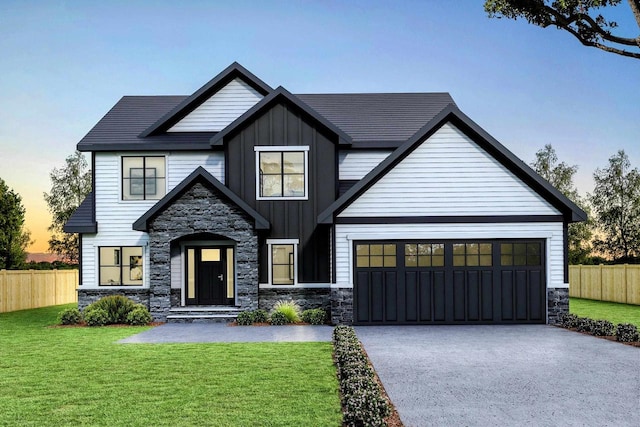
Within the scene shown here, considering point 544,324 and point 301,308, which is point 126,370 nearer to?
point 301,308

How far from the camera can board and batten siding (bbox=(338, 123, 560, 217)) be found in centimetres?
1775

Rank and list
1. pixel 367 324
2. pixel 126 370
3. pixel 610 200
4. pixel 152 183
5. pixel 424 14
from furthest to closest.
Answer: pixel 610 200
pixel 152 183
pixel 424 14
pixel 367 324
pixel 126 370

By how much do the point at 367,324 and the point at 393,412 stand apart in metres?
9.95

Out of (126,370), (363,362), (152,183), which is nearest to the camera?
(363,362)

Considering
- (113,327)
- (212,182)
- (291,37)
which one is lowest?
(113,327)

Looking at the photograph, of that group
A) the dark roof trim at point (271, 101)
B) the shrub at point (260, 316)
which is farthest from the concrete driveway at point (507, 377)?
the dark roof trim at point (271, 101)

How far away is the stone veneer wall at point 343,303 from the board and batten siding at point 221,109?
7605mm

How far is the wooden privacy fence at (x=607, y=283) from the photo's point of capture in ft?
85.7

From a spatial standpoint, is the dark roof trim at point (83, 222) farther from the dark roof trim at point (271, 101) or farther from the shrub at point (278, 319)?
the shrub at point (278, 319)

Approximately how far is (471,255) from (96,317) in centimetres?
1124

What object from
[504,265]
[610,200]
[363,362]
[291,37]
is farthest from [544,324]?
[610,200]

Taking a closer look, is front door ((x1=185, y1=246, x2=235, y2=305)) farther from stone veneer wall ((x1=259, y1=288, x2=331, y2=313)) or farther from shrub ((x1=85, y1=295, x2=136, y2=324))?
shrub ((x1=85, y1=295, x2=136, y2=324))

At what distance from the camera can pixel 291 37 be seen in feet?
59.8

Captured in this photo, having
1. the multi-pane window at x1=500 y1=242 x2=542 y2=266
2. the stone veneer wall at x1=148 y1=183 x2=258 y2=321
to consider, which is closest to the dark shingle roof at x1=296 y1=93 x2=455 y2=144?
the stone veneer wall at x1=148 y1=183 x2=258 y2=321
